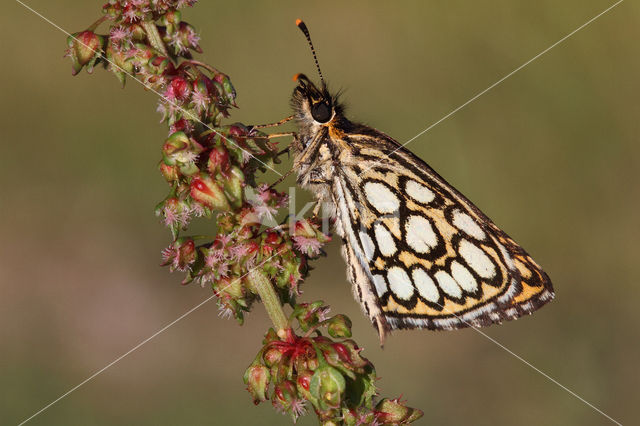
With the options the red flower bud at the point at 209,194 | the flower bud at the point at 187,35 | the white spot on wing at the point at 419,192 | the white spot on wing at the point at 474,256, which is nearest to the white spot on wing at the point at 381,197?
the white spot on wing at the point at 419,192

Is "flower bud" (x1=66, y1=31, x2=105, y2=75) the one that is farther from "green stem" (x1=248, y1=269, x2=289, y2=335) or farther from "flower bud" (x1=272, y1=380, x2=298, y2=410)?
"flower bud" (x1=272, y1=380, x2=298, y2=410)

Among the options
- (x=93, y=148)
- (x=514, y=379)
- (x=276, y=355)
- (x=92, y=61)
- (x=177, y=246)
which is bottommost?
(x=514, y=379)

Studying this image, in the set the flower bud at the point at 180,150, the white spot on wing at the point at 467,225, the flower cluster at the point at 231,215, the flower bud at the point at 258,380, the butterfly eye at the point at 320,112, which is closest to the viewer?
the flower bud at the point at 180,150

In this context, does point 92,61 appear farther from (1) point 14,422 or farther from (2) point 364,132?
(1) point 14,422

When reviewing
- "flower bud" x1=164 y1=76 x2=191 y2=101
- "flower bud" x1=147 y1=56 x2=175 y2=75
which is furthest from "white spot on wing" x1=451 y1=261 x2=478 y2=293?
Result: "flower bud" x1=147 y1=56 x2=175 y2=75

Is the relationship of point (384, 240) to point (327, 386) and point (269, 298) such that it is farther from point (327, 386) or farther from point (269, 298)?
point (327, 386)

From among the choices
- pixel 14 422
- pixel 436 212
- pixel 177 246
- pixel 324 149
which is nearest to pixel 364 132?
pixel 324 149

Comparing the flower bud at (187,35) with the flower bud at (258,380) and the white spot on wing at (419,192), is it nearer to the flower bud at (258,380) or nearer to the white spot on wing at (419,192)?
the flower bud at (258,380)
